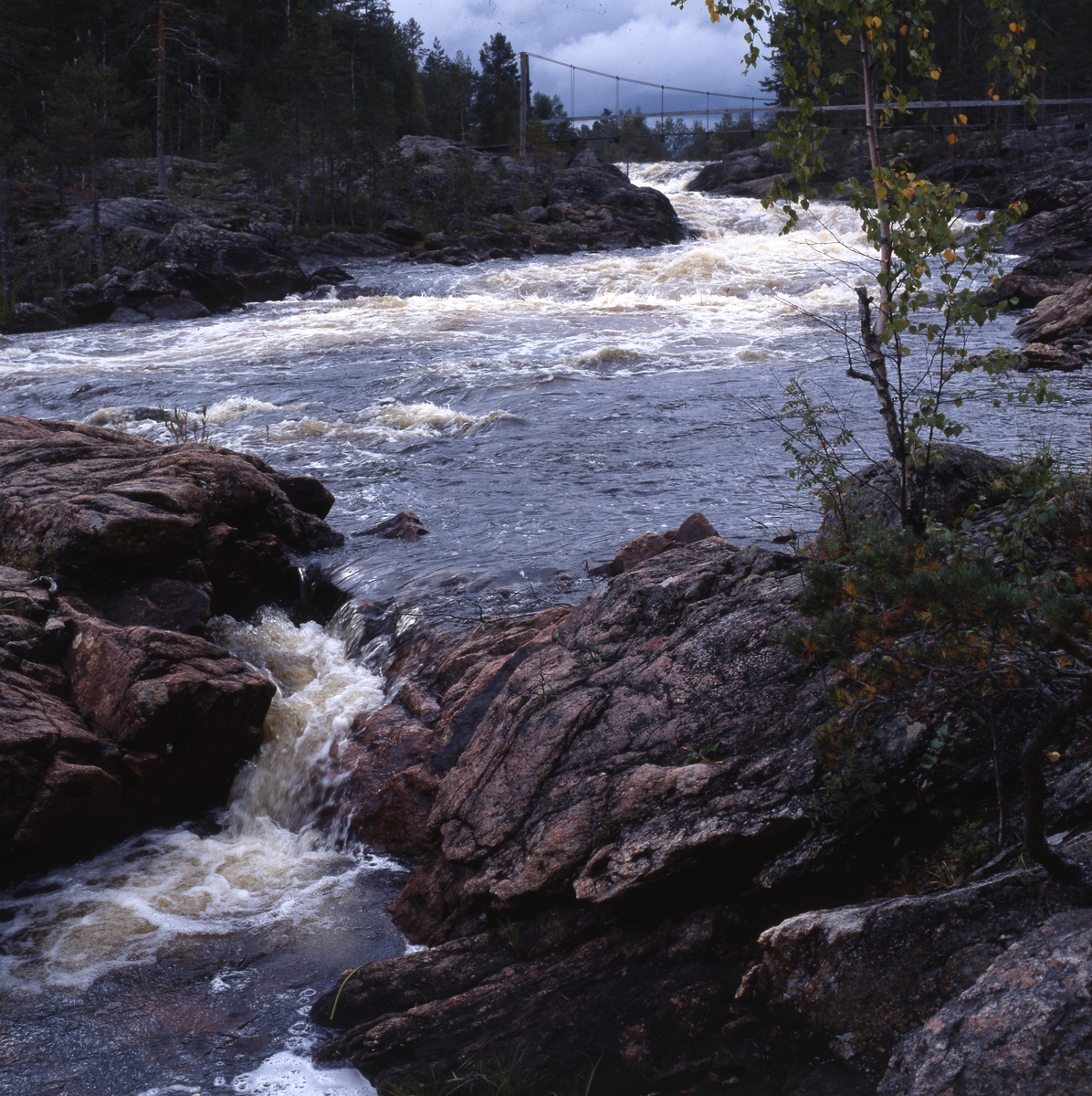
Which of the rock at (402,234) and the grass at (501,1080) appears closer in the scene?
the grass at (501,1080)

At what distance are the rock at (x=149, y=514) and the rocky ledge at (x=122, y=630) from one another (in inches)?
0.6

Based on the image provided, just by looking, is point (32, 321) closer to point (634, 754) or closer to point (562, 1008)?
point (634, 754)

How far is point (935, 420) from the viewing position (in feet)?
13.9

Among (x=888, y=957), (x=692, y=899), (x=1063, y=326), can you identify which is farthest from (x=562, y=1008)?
(x=1063, y=326)

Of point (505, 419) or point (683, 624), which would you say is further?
point (505, 419)

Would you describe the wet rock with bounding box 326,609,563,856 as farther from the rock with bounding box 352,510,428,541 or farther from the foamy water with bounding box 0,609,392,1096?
the rock with bounding box 352,510,428,541

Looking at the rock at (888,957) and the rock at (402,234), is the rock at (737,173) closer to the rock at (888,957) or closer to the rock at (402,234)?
the rock at (402,234)

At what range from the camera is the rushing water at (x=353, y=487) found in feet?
14.8

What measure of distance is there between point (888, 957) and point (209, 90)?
71.0m

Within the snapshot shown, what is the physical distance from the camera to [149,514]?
308 inches

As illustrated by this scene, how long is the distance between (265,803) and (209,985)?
1.78 m

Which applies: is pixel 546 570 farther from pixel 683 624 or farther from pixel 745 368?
pixel 745 368

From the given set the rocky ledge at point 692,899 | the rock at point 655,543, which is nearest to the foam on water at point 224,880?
the rocky ledge at point 692,899

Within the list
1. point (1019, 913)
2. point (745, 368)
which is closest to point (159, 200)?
point (745, 368)
